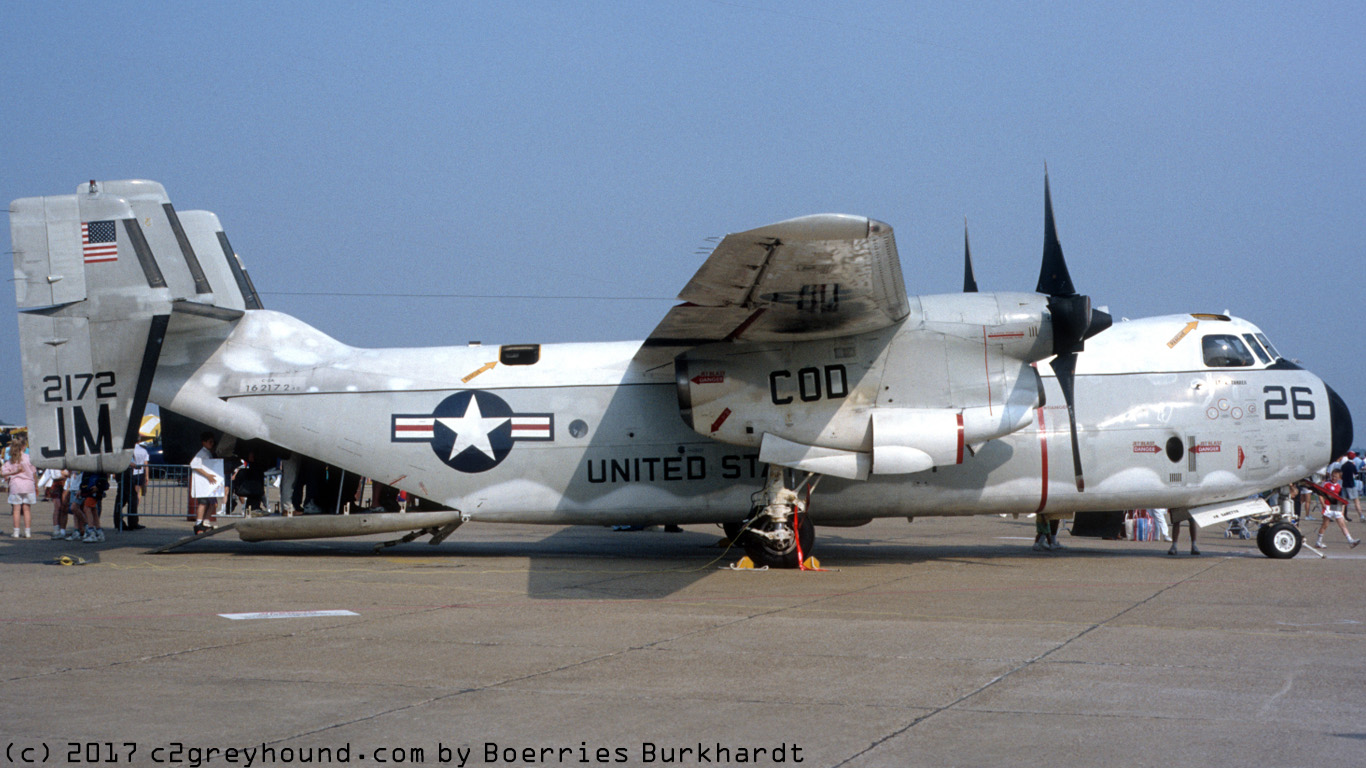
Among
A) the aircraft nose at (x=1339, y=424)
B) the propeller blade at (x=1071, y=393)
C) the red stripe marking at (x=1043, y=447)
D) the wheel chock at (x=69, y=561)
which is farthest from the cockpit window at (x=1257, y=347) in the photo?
the wheel chock at (x=69, y=561)

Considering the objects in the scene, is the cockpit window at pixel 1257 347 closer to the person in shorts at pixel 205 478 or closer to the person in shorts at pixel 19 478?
the person in shorts at pixel 205 478

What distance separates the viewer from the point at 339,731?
4.99 meters

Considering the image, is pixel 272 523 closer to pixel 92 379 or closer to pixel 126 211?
pixel 92 379

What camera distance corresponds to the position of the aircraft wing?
356 inches

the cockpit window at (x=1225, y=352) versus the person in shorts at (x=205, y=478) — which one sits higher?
the cockpit window at (x=1225, y=352)

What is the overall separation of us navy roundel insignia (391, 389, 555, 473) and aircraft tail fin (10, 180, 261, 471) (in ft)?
10.2

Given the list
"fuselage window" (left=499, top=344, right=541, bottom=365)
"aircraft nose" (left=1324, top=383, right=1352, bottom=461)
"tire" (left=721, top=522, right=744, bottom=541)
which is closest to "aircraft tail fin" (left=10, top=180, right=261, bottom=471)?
"fuselage window" (left=499, top=344, right=541, bottom=365)

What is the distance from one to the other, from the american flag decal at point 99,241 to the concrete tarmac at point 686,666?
374 cm

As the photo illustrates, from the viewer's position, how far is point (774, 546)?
41.7 feet

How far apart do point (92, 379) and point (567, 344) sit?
570 cm

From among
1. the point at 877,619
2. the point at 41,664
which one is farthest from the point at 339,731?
the point at 877,619

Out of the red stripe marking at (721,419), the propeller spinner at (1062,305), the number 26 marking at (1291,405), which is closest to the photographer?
the propeller spinner at (1062,305)

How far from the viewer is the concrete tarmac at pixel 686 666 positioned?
4.75 m

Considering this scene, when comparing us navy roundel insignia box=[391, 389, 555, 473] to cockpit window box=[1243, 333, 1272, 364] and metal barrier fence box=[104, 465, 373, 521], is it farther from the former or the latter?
cockpit window box=[1243, 333, 1272, 364]
